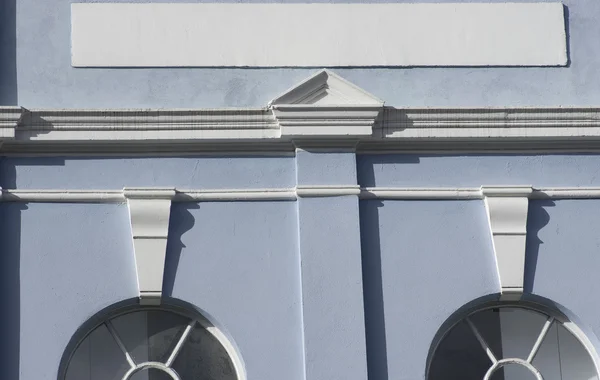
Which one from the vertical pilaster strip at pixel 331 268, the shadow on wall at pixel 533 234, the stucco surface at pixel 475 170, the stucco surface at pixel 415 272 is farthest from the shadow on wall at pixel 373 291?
the shadow on wall at pixel 533 234

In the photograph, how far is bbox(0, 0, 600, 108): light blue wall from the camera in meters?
13.7

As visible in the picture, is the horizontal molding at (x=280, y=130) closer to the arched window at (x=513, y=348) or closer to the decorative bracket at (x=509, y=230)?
the decorative bracket at (x=509, y=230)

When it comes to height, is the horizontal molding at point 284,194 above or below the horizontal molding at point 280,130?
below

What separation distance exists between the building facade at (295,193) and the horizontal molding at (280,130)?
0.06 feet

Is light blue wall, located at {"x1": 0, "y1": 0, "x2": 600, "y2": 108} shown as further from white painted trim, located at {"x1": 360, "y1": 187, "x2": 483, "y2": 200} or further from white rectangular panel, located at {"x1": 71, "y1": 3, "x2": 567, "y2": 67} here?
white painted trim, located at {"x1": 360, "y1": 187, "x2": 483, "y2": 200}

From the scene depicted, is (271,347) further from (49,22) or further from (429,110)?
(49,22)

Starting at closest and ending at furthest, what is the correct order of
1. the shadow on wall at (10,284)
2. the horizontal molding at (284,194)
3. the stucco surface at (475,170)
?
the shadow on wall at (10,284) → the horizontal molding at (284,194) → the stucco surface at (475,170)

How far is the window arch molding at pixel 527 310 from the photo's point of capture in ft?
43.9

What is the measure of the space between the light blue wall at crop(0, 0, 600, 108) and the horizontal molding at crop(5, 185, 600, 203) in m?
0.77

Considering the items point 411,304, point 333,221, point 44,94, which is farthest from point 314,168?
point 44,94

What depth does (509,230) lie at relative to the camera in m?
13.5

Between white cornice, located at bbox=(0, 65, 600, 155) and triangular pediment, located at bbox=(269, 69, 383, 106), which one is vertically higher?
triangular pediment, located at bbox=(269, 69, 383, 106)

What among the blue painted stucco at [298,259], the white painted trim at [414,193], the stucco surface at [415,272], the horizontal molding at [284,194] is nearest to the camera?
the blue painted stucco at [298,259]

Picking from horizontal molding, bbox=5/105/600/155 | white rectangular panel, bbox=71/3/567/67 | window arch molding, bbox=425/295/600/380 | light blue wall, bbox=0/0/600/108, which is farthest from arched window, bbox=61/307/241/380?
white rectangular panel, bbox=71/3/567/67
